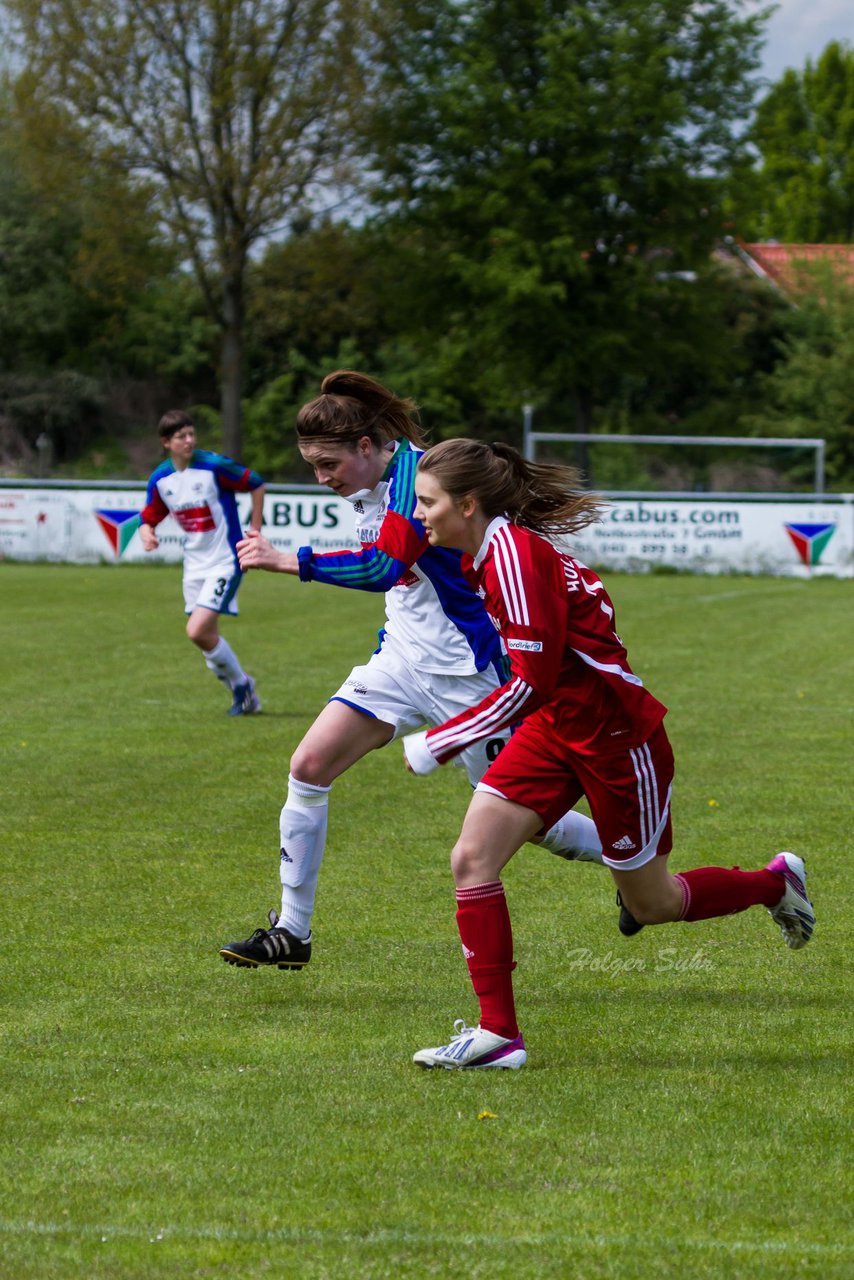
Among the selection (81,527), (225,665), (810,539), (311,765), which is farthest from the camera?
(81,527)

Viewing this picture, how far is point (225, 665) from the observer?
464 inches

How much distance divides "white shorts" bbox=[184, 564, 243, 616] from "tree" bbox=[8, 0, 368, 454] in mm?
26291

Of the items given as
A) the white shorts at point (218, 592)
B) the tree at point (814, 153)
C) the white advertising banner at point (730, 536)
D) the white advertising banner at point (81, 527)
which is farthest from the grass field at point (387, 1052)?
the tree at point (814, 153)

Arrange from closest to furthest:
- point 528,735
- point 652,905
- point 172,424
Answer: point 528,735 < point 652,905 < point 172,424

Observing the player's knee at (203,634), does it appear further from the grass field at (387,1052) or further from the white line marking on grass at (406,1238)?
the white line marking on grass at (406,1238)

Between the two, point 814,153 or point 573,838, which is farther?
point 814,153

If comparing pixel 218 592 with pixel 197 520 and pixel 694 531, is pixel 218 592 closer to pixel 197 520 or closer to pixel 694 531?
pixel 197 520

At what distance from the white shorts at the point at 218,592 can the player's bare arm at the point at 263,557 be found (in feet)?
21.6

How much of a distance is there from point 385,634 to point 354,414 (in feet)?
2.51

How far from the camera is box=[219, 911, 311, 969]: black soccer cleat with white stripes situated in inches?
211

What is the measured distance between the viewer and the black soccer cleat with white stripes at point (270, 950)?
17.6ft

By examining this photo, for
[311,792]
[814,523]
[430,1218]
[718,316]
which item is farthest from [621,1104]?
[718,316]

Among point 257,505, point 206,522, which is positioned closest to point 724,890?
point 257,505

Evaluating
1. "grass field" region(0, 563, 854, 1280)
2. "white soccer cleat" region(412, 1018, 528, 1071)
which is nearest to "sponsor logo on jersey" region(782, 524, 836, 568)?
"grass field" region(0, 563, 854, 1280)
